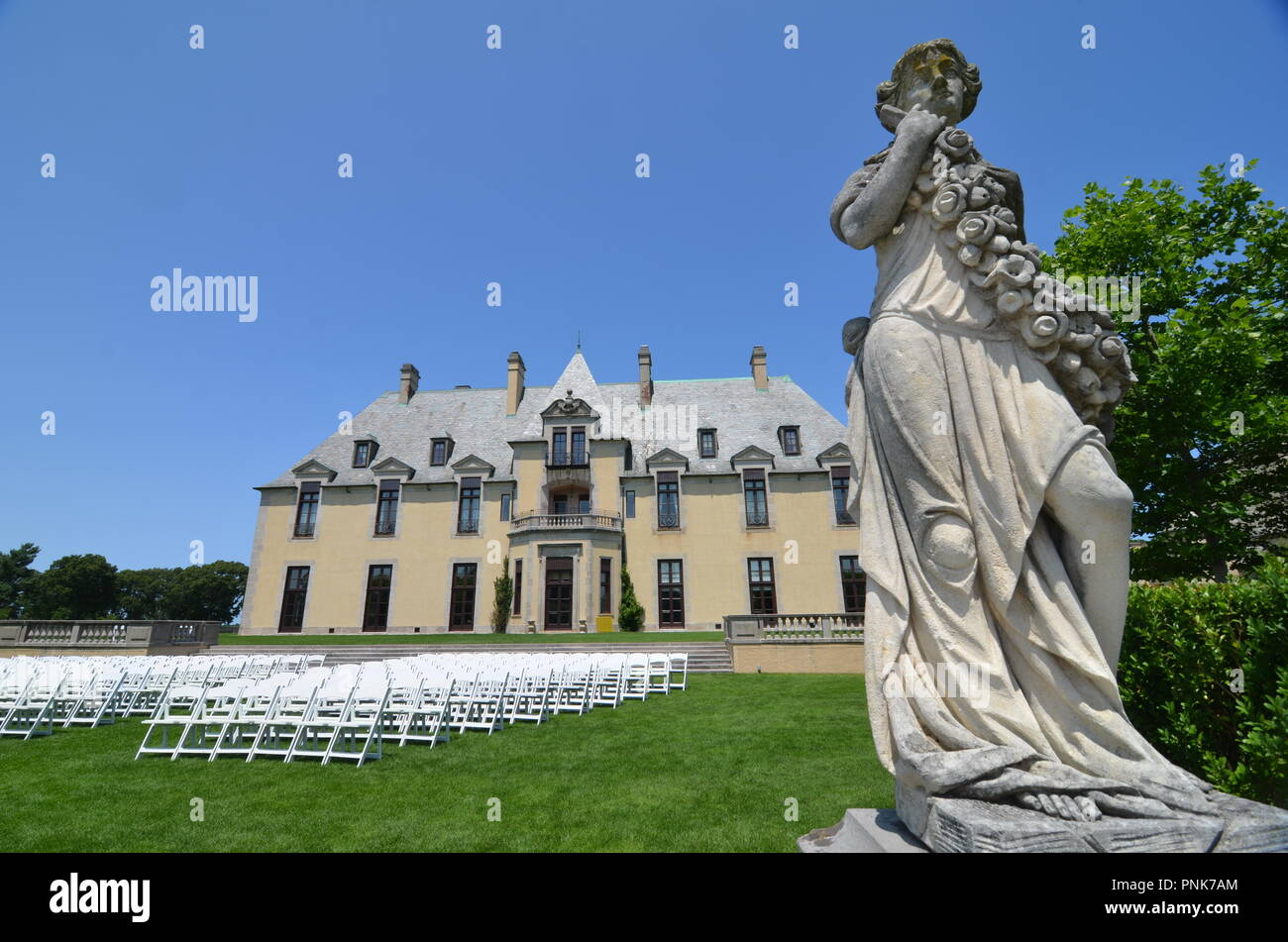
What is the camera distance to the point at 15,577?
53.2 meters

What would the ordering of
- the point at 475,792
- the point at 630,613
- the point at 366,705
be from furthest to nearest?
the point at 630,613, the point at 366,705, the point at 475,792

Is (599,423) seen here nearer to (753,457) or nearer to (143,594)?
(753,457)

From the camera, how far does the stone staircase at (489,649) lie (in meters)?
19.2

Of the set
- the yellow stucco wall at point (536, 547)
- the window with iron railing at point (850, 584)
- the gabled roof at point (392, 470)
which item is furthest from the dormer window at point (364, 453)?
the window with iron railing at point (850, 584)

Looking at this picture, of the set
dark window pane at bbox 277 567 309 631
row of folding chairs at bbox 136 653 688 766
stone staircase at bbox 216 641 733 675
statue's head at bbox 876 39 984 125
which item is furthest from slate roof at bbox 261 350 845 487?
statue's head at bbox 876 39 984 125

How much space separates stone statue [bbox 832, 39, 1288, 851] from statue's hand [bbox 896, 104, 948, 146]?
0.5 inches

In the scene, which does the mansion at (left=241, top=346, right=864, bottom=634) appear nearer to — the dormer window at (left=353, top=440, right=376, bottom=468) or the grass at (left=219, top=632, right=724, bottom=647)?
the dormer window at (left=353, top=440, right=376, bottom=468)

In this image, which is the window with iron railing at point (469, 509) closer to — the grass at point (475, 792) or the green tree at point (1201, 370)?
the grass at point (475, 792)

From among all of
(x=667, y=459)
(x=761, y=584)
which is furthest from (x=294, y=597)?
(x=761, y=584)

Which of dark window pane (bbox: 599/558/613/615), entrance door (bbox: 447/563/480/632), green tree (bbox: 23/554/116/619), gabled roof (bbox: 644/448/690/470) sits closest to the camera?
dark window pane (bbox: 599/558/613/615)

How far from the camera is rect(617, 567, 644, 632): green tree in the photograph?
29734 mm

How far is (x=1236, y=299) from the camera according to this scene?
12.3m

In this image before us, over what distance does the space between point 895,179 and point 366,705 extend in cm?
761

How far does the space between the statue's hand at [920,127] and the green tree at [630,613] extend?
27.9 meters
